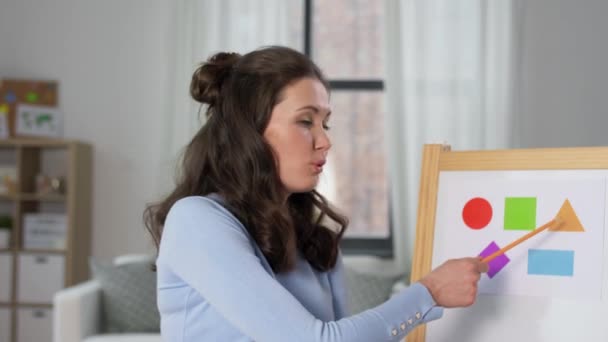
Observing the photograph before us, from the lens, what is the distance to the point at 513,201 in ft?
4.97

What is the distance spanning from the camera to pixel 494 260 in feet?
4.95

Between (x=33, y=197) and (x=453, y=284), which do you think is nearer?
(x=453, y=284)

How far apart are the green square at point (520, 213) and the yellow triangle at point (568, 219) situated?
0.05 metres

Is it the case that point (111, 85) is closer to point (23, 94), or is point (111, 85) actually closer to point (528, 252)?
point (23, 94)

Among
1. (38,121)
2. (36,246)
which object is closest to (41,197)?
(36,246)

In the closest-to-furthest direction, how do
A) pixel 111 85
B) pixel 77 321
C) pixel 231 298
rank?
pixel 231 298
pixel 77 321
pixel 111 85

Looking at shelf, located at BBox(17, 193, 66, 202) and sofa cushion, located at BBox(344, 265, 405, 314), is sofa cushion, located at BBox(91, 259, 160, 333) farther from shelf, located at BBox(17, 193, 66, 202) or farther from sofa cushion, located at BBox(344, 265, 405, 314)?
sofa cushion, located at BBox(344, 265, 405, 314)

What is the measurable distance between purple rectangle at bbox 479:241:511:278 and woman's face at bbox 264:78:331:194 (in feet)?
1.44

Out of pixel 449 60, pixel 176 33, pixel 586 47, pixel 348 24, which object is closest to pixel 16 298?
pixel 176 33

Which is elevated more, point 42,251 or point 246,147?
point 246,147

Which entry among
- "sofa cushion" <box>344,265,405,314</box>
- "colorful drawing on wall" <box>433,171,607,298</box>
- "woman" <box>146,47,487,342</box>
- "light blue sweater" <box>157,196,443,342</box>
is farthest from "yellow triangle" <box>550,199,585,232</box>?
"sofa cushion" <box>344,265,405,314</box>

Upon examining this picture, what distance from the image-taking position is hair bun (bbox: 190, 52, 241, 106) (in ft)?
4.48

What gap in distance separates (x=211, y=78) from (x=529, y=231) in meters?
0.70

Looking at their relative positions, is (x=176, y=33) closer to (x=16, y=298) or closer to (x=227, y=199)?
(x=16, y=298)
